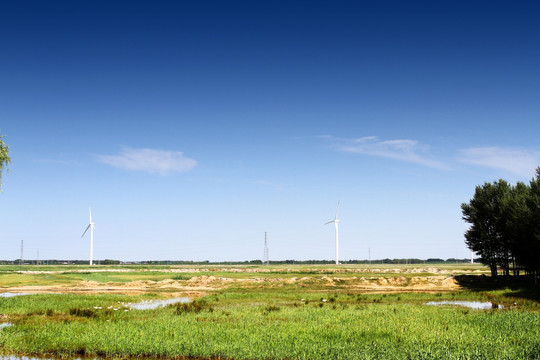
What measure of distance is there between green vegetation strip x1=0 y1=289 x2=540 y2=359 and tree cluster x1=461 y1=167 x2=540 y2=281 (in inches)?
1077

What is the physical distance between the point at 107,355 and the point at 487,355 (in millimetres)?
16892

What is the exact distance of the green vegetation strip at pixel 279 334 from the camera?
2080cm

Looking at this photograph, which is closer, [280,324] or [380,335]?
[380,335]

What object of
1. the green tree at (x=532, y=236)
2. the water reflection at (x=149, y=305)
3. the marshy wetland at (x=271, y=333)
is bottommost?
the water reflection at (x=149, y=305)

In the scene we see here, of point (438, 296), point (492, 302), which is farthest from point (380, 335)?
point (438, 296)

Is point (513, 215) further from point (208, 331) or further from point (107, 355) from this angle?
point (107, 355)

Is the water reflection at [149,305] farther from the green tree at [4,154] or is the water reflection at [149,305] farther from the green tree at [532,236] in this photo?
the green tree at [532,236]

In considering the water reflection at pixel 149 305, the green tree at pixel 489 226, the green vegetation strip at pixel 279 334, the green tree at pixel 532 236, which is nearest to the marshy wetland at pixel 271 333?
the green vegetation strip at pixel 279 334

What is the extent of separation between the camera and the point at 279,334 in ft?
78.7

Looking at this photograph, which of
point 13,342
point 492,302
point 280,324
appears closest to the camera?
point 13,342

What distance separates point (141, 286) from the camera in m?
74.4

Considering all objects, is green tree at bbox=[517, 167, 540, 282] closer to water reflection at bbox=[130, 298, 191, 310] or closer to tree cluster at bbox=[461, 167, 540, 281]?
tree cluster at bbox=[461, 167, 540, 281]

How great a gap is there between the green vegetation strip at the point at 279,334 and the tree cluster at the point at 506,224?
89.8 ft

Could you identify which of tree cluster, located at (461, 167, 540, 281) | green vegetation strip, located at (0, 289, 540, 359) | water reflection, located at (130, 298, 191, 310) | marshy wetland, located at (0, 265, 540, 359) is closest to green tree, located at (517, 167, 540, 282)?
tree cluster, located at (461, 167, 540, 281)
